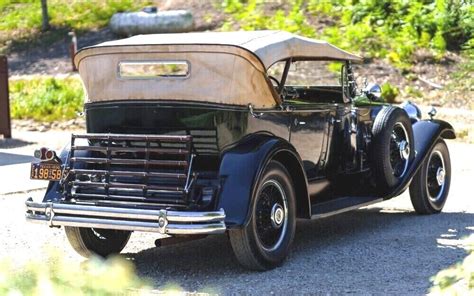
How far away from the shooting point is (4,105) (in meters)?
17.0

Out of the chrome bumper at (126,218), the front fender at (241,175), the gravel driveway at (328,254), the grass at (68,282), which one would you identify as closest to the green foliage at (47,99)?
the gravel driveway at (328,254)

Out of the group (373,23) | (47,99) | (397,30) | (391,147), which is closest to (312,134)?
(391,147)

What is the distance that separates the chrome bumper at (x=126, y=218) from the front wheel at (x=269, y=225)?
34 centimetres

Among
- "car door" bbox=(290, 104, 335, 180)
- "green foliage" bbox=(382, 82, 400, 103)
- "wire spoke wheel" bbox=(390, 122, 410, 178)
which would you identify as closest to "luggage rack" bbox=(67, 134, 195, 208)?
"car door" bbox=(290, 104, 335, 180)

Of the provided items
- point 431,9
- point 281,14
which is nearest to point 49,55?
point 281,14

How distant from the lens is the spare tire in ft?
28.7

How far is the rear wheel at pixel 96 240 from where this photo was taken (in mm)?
7520

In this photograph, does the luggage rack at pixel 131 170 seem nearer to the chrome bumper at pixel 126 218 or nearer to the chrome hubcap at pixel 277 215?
the chrome bumper at pixel 126 218

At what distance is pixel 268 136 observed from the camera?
736 centimetres

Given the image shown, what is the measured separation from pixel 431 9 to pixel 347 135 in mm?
12409

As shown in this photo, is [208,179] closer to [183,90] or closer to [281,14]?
[183,90]

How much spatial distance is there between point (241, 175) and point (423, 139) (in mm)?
3138

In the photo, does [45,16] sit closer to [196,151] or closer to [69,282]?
[196,151]

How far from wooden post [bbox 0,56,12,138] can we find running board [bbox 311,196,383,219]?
31.6 ft
